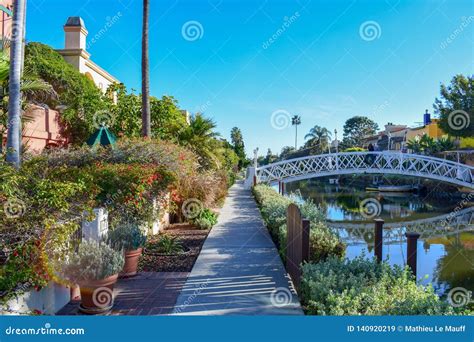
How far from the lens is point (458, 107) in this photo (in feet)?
112

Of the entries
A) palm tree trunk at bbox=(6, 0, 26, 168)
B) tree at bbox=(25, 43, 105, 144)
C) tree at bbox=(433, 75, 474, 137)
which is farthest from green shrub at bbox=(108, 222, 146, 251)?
tree at bbox=(433, 75, 474, 137)

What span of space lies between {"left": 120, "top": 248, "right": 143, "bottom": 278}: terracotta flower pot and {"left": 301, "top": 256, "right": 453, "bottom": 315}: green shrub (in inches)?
112

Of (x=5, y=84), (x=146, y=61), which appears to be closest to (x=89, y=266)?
(x=5, y=84)

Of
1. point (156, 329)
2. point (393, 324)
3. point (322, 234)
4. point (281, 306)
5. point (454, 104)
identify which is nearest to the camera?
point (393, 324)

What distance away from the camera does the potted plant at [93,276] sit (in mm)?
4730

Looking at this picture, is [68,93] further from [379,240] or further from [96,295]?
[379,240]

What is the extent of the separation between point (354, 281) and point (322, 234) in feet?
6.34

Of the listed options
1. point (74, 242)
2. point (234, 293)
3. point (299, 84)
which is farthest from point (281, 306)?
point (299, 84)

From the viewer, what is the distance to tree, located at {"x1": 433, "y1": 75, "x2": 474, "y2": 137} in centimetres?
3316

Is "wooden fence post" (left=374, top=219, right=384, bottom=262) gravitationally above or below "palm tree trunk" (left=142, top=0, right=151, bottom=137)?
below

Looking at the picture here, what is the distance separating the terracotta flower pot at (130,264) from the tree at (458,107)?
3318 cm

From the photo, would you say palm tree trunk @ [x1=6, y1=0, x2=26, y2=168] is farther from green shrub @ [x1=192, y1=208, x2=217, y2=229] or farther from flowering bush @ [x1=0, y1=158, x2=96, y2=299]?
green shrub @ [x1=192, y1=208, x2=217, y2=229]

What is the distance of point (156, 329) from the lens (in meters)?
4.38

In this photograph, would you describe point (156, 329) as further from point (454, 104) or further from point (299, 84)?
point (454, 104)
